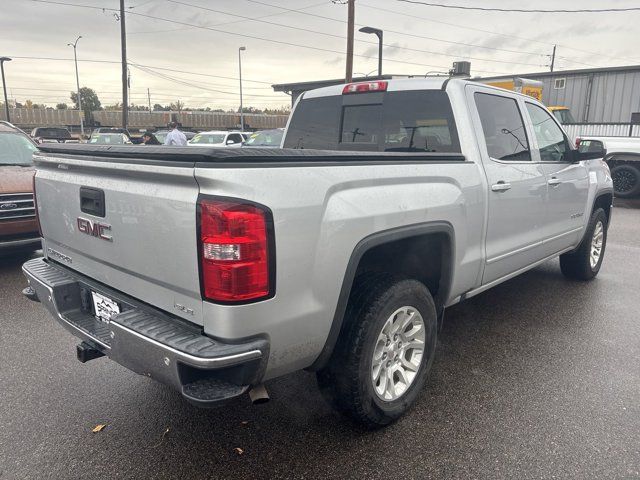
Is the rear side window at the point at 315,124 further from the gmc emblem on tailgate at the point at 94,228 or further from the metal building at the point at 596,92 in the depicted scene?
the metal building at the point at 596,92

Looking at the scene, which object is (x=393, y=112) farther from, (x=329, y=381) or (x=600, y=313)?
(x=600, y=313)

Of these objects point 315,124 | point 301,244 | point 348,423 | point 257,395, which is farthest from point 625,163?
point 257,395

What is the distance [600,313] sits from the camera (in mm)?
4547

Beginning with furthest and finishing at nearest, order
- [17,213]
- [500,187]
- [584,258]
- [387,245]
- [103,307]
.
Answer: [17,213] → [584,258] → [500,187] → [387,245] → [103,307]

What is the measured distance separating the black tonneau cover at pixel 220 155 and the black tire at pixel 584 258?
10.1 feet

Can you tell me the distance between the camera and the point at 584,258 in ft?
17.5

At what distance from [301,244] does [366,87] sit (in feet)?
7.04

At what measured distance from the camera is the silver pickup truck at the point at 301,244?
197cm

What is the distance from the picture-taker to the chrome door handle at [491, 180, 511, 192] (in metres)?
3.30

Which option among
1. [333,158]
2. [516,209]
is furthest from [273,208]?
[516,209]

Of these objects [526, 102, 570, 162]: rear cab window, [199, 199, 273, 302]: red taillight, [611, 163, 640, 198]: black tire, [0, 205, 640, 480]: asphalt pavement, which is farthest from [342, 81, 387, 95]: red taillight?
[611, 163, 640, 198]: black tire

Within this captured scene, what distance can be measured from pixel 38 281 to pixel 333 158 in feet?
6.20

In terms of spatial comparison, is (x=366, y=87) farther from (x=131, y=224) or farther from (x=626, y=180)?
(x=626, y=180)

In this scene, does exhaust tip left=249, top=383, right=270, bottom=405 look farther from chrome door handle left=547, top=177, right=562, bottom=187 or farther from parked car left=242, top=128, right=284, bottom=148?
parked car left=242, top=128, right=284, bottom=148
